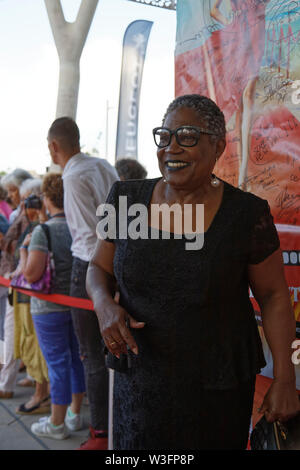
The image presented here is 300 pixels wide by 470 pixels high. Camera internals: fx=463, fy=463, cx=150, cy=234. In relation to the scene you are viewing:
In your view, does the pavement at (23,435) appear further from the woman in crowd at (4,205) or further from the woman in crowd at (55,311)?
the woman in crowd at (4,205)

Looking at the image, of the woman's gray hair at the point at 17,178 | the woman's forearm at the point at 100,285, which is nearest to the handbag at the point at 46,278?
the woman's forearm at the point at 100,285

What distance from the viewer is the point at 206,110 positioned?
1.62 m

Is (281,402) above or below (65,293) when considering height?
below

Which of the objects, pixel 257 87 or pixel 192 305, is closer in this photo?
pixel 192 305

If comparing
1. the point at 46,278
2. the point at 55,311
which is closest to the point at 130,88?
the point at 46,278

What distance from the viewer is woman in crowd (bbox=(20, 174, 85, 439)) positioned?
3.53m

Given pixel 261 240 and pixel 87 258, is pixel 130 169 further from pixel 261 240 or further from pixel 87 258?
pixel 261 240

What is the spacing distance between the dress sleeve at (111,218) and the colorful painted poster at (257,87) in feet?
2.95

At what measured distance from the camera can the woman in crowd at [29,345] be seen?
13.5 feet

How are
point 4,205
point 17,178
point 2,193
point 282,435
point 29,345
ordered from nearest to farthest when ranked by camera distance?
1. point 282,435
2. point 29,345
3. point 17,178
4. point 2,193
5. point 4,205

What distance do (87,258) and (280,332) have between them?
1812mm

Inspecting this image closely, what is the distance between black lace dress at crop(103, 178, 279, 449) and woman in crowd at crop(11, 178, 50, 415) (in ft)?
8.72

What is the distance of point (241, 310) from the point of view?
63.9 inches
